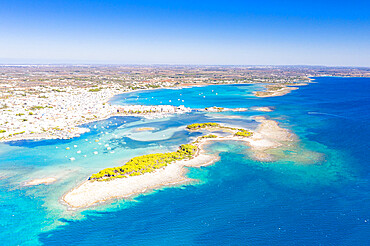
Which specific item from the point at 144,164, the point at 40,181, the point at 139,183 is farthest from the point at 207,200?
the point at 40,181

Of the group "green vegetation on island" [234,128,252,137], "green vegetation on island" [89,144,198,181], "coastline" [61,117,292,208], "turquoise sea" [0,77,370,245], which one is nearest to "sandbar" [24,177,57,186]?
"turquoise sea" [0,77,370,245]

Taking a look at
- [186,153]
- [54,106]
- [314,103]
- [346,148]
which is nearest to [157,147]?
[186,153]

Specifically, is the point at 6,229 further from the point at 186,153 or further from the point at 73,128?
the point at 73,128

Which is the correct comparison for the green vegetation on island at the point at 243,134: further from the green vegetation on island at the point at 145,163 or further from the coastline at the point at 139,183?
the green vegetation on island at the point at 145,163

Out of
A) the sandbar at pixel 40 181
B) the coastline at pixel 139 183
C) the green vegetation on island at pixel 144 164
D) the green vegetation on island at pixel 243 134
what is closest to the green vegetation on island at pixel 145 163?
the green vegetation on island at pixel 144 164

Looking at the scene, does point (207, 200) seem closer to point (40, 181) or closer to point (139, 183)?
point (139, 183)

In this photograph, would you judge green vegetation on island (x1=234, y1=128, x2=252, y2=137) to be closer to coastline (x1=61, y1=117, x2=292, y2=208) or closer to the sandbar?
coastline (x1=61, y1=117, x2=292, y2=208)

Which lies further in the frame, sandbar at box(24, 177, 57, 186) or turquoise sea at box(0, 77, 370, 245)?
sandbar at box(24, 177, 57, 186)

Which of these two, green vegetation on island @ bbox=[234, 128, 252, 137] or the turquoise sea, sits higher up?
green vegetation on island @ bbox=[234, 128, 252, 137]
